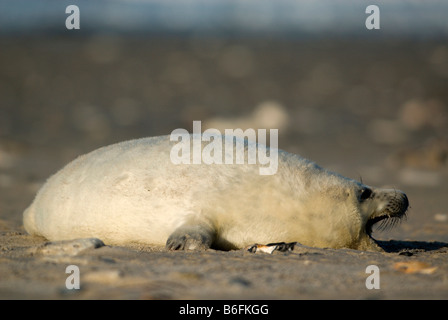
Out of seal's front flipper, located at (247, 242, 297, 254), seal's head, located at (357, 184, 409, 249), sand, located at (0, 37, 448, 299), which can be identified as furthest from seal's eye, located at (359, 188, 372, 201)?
seal's front flipper, located at (247, 242, 297, 254)

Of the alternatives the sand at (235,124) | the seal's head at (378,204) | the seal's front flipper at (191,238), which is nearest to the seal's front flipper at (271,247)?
the sand at (235,124)

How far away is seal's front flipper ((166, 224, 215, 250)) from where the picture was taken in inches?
149

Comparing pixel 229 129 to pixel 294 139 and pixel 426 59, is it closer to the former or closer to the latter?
pixel 294 139

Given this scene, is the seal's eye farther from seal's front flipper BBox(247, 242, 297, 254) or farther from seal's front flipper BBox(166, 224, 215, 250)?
seal's front flipper BBox(166, 224, 215, 250)

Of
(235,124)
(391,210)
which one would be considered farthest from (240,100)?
(391,210)

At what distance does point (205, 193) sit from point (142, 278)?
108 cm

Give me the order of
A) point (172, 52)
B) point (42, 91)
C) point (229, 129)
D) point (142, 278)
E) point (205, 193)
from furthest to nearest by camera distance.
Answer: point (172, 52)
point (42, 91)
point (229, 129)
point (205, 193)
point (142, 278)

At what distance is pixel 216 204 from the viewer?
13.3ft

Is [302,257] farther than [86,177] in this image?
No

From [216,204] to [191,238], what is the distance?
0.33 metres

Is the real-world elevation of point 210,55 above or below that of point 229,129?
above
